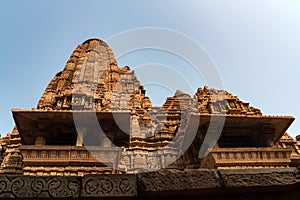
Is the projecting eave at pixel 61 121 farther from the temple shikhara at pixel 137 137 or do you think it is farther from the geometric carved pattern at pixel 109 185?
the geometric carved pattern at pixel 109 185

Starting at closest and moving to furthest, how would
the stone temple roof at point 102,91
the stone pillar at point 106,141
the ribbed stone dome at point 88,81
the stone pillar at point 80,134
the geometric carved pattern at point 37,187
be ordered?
the geometric carved pattern at point 37,187 → the stone pillar at point 80,134 → the stone pillar at point 106,141 → the stone temple roof at point 102,91 → the ribbed stone dome at point 88,81

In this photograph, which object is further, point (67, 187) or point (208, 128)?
point (208, 128)

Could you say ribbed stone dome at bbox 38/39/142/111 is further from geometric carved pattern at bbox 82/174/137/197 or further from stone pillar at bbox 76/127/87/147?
geometric carved pattern at bbox 82/174/137/197

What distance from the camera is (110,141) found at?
426 inches

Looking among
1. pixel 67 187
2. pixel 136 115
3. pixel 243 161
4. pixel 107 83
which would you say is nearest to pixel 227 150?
pixel 243 161

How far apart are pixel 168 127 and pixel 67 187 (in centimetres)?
1178

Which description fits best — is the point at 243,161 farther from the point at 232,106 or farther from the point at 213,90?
the point at 213,90

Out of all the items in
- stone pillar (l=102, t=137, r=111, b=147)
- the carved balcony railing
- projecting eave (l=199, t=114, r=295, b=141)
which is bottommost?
the carved balcony railing

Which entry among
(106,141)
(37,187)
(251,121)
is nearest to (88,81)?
(106,141)

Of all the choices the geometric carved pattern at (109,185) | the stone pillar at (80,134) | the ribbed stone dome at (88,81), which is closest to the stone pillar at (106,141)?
the stone pillar at (80,134)

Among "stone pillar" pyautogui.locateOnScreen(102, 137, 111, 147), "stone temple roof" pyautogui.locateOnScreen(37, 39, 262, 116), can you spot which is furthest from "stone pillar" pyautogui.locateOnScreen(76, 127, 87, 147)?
"stone temple roof" pyautogui.locateOnScreen(37, 39, 262, 116)

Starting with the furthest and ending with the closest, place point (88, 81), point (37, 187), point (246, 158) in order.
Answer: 1. point (88, 81)
2. point (246, 158)
3. point (37, 187)

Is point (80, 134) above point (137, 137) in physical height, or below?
below

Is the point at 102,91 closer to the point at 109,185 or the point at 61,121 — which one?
the point at 61,121
